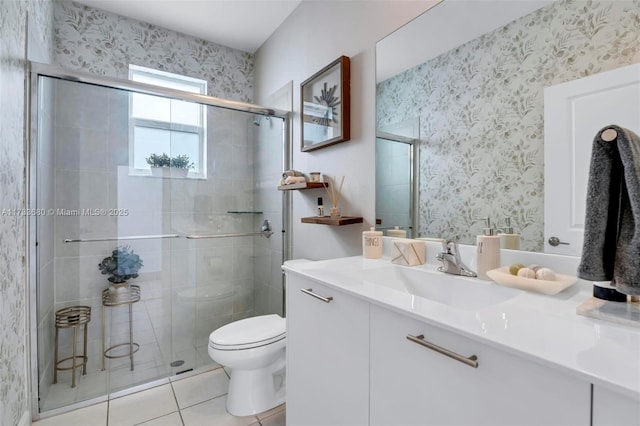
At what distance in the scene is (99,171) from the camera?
187cm

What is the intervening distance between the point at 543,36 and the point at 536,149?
0.35 m

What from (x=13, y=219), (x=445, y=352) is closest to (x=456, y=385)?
(x=445, y=352)

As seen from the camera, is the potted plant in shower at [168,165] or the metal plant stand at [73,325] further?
the potted plant in shower at [168,165]

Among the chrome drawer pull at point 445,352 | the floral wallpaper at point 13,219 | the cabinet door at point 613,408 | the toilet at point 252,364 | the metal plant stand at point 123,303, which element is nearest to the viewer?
the cabinet door at point 613,408

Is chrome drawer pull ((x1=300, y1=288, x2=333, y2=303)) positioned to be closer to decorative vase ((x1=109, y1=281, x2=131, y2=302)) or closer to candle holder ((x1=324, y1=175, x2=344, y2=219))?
candle holder ((x1=324, y1=175, x2=344, y2=219))

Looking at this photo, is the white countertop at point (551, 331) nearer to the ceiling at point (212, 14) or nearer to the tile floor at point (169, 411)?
the tile floor at point (169, 411)

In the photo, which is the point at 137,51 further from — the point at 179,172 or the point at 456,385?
the point at 456,385

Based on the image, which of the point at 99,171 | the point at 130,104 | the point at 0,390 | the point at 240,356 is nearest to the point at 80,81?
the point at 130,104

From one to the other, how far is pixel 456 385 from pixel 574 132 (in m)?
0.79

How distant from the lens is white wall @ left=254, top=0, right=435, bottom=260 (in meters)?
1.58

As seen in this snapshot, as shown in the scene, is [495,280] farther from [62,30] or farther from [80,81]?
[62,30]

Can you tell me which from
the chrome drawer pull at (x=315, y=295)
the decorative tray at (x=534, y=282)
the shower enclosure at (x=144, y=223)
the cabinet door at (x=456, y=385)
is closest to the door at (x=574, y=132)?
the decorative tray at (x=534, y=282)

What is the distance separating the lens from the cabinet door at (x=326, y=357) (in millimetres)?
870

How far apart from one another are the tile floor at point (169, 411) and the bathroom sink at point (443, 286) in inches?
38.8
